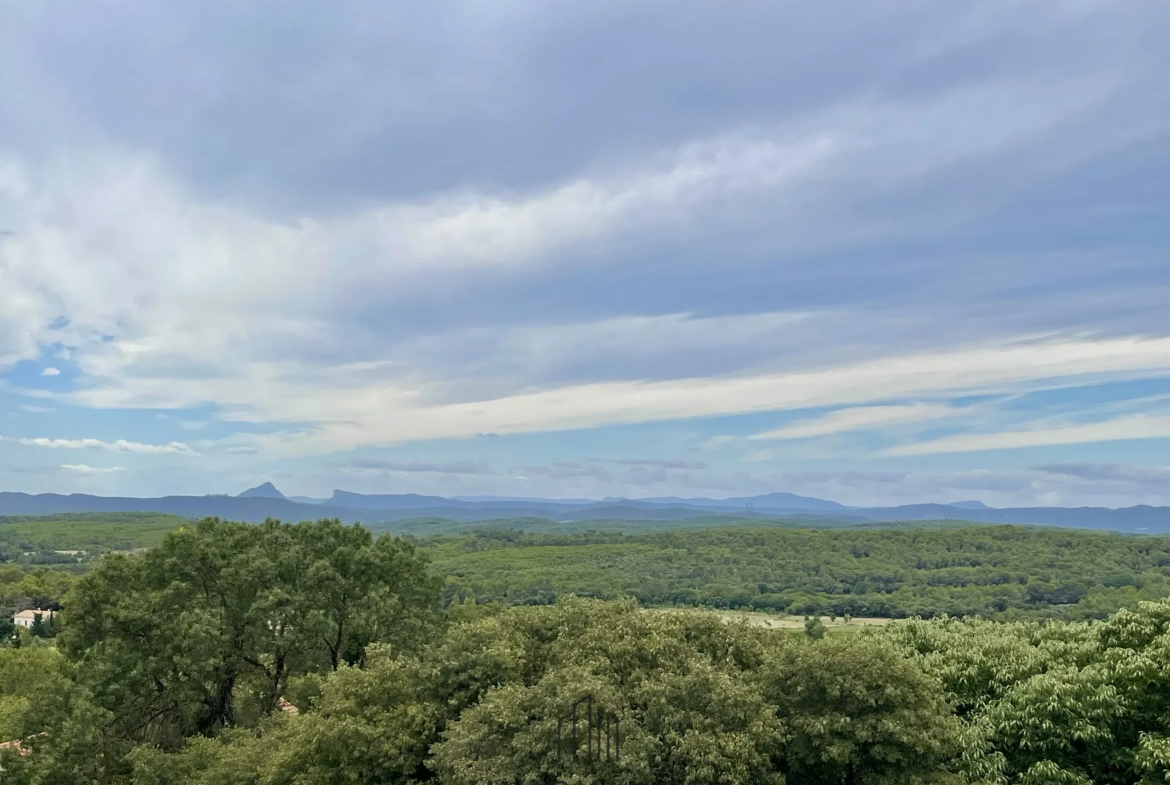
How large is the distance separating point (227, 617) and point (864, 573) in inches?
5985

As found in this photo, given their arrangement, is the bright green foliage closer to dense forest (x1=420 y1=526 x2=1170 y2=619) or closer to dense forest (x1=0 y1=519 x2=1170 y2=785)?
dense forest (x1=0 y1=519 x2=1170 y2=785)

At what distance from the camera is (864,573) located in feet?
520

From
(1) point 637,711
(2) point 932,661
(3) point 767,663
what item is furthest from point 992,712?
(1) point 637,711

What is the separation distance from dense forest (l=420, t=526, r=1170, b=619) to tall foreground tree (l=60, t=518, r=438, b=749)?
7546cm

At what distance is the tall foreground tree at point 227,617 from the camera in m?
26.8

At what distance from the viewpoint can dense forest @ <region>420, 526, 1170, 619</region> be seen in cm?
12500

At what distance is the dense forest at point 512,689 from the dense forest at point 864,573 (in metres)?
76.9

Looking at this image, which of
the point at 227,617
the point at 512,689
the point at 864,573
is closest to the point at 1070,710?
the point at 512,689

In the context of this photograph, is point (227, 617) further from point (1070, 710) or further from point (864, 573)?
point (864, 573)

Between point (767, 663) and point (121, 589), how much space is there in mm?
24113

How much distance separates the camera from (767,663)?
21422mm

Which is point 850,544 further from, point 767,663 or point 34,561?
point 34,561

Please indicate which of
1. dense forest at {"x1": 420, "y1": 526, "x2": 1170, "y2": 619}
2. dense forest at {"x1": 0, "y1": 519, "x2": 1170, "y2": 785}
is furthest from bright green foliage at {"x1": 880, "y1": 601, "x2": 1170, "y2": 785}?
dense forest at {"x1": 420, "y1": 526, "x2": 1170, "y2": 619}

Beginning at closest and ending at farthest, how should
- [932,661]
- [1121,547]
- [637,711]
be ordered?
[637,711], [932,661], [1121,547]
